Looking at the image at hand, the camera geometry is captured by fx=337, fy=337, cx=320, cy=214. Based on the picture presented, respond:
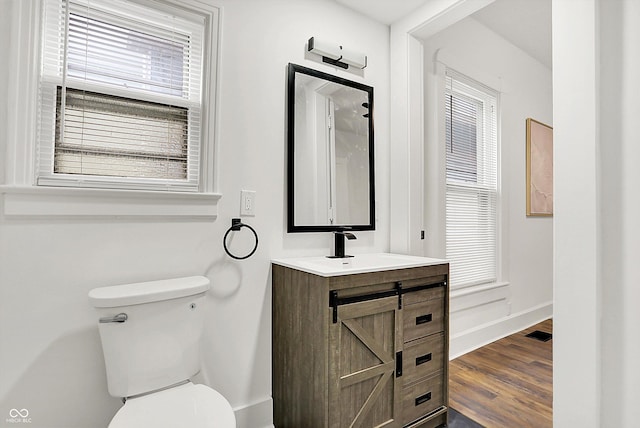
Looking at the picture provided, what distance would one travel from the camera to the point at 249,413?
5.80 ft

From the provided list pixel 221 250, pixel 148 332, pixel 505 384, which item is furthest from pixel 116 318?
pixel 505 384

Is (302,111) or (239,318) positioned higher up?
(302,111)

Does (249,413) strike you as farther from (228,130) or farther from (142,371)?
(228,130)

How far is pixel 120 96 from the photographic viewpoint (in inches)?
59.8

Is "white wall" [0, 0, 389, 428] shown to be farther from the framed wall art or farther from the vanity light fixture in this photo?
the framed wall art

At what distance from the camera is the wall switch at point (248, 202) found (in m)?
1.76

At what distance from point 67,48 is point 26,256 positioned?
86 cm

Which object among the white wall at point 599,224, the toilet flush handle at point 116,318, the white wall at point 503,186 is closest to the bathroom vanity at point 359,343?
the white wall at point 599,224

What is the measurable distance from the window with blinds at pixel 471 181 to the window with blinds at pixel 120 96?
200 cm

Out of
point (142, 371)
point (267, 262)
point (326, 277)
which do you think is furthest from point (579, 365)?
point (142, 371)

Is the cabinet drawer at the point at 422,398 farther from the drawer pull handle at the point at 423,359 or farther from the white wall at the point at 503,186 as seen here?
the white wall at the point at 503,186

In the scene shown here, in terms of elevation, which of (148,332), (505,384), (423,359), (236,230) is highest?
(236,230)

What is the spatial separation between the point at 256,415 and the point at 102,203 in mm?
1309

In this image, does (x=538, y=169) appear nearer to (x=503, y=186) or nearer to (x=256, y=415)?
(x=503, y=186)
